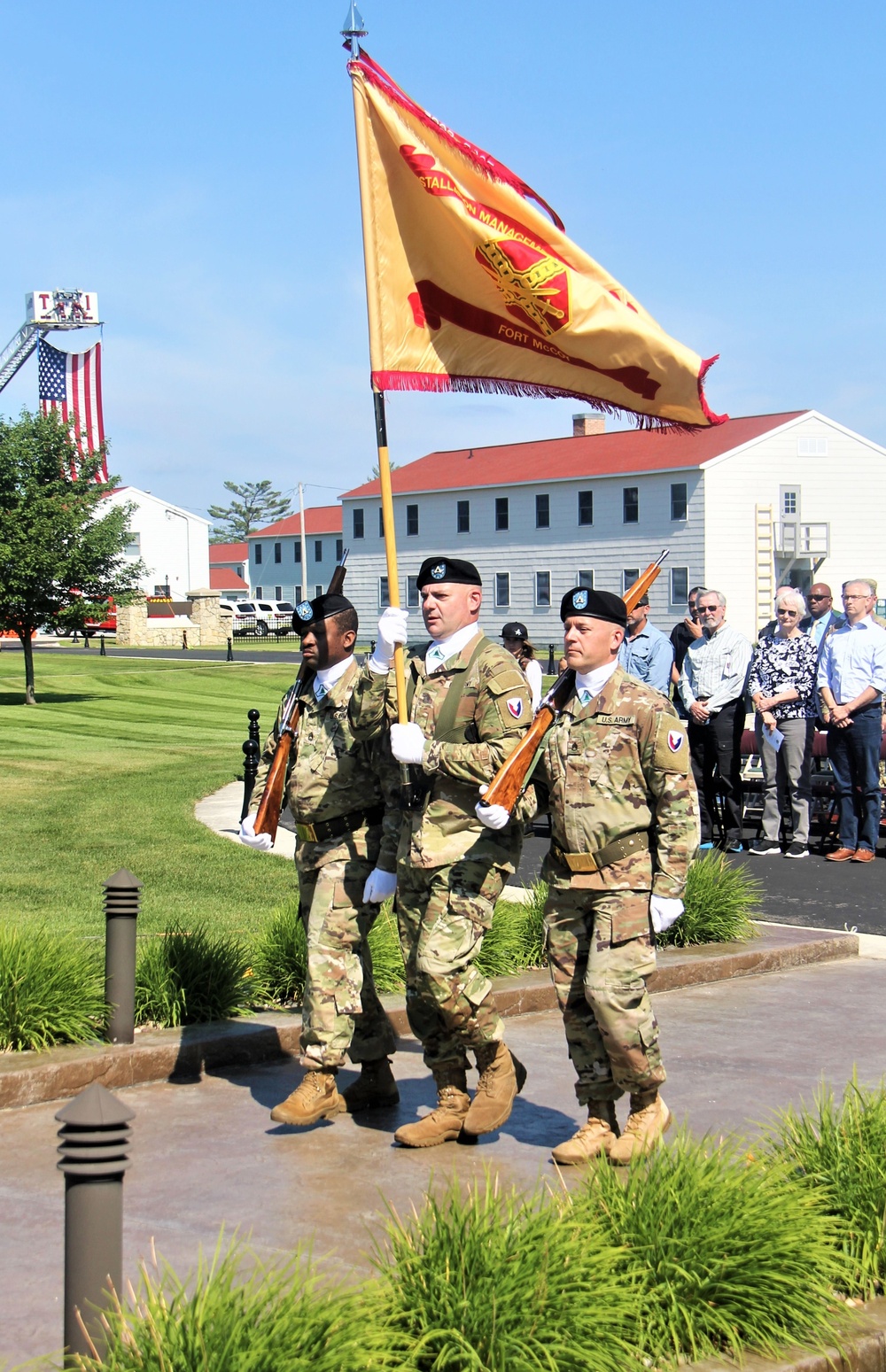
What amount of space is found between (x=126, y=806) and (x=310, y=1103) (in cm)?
→ 1069

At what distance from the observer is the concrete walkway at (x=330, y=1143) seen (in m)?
4.88

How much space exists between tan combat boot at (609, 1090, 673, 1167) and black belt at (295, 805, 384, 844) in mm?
1575

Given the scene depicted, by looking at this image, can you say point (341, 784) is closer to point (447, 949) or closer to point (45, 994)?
point (447, 949)

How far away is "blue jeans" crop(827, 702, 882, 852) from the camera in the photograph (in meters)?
12.8

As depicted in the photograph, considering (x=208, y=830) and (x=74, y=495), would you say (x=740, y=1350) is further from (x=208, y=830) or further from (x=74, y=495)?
(x=74, y=495)

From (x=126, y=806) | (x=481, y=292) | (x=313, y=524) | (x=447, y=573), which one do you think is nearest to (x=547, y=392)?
(x=481, y=292)

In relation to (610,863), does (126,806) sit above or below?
below

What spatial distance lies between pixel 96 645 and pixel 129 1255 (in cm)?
5966

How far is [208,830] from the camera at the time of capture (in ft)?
47.4

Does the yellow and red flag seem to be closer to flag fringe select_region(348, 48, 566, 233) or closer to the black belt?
flag fringe select_region(348, 48, 566, 233)

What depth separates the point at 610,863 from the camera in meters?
5.67

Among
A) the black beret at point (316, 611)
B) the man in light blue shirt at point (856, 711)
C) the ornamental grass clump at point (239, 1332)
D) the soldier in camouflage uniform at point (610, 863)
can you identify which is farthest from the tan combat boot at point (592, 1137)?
the man in light blue shirt at point (856, 711)

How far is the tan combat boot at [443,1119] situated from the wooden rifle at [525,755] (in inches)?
47.3

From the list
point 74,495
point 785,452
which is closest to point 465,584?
point 74,495
